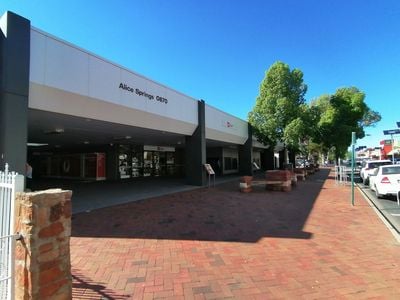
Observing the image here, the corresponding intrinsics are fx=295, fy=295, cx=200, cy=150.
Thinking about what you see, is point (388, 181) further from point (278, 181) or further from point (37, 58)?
point (37, 58)

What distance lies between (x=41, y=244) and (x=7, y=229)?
0.43 metres

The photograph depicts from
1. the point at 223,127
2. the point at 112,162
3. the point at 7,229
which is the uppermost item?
the point at 223,127

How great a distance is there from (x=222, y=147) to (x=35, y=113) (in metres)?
21.3

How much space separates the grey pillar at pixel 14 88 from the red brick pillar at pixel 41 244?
5.36m

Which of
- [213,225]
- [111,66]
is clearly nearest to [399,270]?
[213,225]

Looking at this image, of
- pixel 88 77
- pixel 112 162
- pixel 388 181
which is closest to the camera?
pixel 88 77

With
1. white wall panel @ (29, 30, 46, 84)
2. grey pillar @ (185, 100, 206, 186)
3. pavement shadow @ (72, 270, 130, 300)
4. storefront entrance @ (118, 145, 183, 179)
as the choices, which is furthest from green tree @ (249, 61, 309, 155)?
pavement shadow @ (72, 270, 130, 300)

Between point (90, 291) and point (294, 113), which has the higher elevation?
point (294, 113)

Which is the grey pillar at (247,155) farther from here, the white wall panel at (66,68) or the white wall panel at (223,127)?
the white wall panel at (66,68)

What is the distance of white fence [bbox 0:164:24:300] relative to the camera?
2889 millimetres

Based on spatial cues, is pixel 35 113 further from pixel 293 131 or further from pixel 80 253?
pixel 293 131

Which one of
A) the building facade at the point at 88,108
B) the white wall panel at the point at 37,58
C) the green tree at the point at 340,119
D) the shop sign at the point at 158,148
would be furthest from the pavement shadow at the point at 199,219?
the green tree at the point at 340,119

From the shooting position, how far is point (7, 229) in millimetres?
2984

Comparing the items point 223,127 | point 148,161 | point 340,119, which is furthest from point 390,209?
point 148,161
